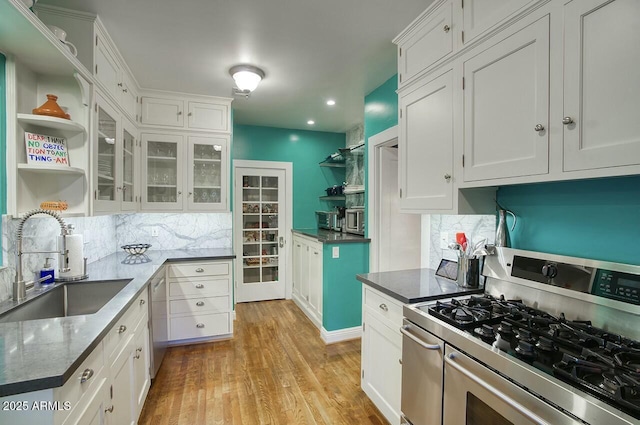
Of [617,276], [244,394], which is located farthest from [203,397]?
[617,276]

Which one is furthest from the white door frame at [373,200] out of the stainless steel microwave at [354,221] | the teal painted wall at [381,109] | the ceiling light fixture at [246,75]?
the ceiling light fixture at [246,75]

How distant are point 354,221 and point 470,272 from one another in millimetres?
1954

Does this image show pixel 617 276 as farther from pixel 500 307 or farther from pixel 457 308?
pixel 457 308

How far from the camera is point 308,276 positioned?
151 inches

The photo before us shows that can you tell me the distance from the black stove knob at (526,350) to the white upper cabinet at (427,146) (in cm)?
81

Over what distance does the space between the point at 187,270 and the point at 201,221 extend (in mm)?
756

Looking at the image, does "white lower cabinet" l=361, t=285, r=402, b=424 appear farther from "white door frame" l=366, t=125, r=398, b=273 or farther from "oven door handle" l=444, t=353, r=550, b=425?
"white door frame" l=366, t=125, r=398, b=273

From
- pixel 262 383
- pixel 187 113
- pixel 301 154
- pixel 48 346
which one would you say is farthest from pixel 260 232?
pixel 48 346

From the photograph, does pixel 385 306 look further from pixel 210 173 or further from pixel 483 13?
pixel 210 173

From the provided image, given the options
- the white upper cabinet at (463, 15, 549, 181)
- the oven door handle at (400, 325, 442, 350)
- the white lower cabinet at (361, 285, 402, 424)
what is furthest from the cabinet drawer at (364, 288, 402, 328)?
the white upper cabinet at (463, 15, 549, 181)

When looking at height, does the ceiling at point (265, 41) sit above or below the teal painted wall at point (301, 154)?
above

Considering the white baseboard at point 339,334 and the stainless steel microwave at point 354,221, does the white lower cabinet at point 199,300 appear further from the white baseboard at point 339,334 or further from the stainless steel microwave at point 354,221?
the stainless steel microwave at point 354,221

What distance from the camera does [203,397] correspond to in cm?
224

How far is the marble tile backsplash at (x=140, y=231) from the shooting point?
6.42 ft
